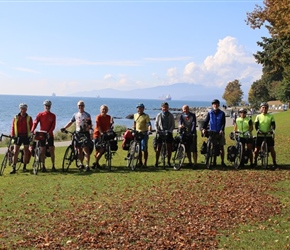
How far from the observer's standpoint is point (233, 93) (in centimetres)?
13888

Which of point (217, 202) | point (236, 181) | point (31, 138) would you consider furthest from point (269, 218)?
point (31, 138)

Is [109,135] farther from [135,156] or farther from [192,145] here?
[192,145]

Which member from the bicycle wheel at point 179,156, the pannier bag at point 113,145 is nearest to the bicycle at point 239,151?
the bicycle wheel at point 179,156

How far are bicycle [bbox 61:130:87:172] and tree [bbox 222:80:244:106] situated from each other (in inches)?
5035

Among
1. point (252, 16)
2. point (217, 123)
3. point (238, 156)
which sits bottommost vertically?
point (238, 156)

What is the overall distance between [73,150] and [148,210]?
19.9 feet

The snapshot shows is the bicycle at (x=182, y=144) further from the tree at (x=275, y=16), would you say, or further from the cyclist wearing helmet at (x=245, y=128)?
the tree at (x=275, y=16)

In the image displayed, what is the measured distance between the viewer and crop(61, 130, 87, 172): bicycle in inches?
535

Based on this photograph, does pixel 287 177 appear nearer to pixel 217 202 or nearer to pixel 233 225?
pixel 217 202

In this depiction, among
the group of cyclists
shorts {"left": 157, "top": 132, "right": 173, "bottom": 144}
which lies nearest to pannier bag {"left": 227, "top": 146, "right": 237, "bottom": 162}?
the group of cyclists

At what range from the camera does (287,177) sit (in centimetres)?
1195

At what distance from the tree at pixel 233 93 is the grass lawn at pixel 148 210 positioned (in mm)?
128222

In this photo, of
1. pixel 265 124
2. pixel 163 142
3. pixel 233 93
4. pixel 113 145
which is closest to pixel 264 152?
pixel 265 124

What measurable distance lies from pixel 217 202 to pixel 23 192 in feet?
15.8
